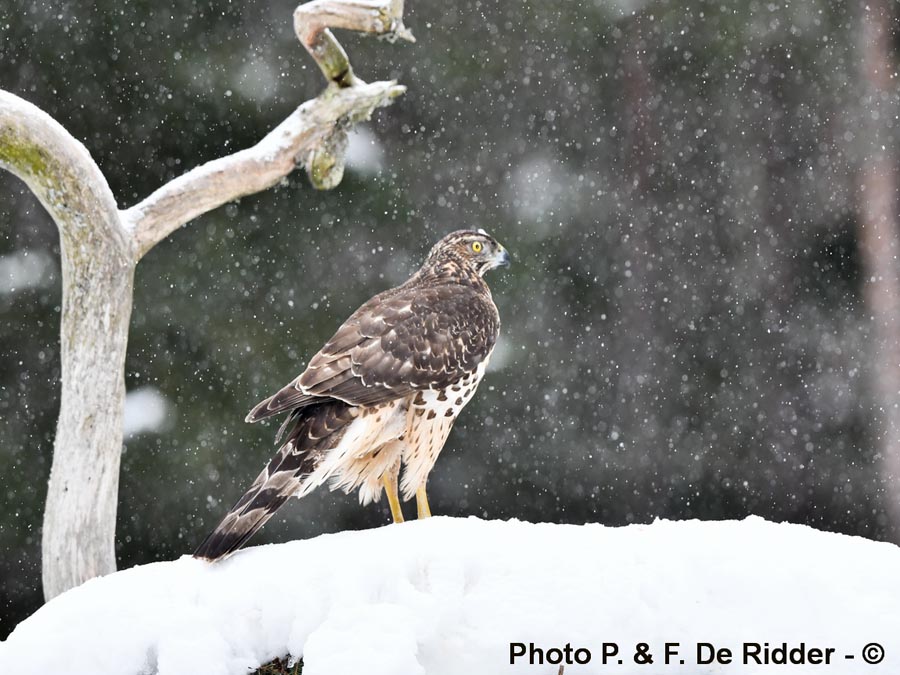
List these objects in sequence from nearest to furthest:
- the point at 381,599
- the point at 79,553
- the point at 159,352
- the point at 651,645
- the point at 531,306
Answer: the point at 651,645 → the point at 381,599 → the point at 79,553 → the point at 159,352 → the point at 531,306

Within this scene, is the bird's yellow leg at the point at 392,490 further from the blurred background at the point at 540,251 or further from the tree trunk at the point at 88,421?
the blurred background at the point at 540,251

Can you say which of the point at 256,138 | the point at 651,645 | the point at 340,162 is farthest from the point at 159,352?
the point at 651,645

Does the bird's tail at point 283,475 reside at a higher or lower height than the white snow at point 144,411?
lower

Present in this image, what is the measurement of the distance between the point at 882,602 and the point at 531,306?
6.55 meters

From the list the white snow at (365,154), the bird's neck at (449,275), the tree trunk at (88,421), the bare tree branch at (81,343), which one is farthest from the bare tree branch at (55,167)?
the white snow at (365,154)

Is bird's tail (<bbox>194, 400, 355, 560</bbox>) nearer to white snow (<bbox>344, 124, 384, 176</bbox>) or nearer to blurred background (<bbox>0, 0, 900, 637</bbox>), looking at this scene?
blurred background (<bbox>0, 0, 900, 637</bbox>)

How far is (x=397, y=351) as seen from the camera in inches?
160

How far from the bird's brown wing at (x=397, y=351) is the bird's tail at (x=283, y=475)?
0.09 metres

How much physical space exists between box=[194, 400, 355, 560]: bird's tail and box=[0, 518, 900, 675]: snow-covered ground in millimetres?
150

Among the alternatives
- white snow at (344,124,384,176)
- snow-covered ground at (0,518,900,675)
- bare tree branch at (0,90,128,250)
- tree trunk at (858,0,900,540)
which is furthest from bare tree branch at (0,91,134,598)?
tree trunk at (858,0,900,540)

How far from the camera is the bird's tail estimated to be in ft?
10.6

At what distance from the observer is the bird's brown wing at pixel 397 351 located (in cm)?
387

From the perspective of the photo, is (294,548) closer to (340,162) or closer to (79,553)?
(79,553)

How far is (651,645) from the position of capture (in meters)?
2.65
